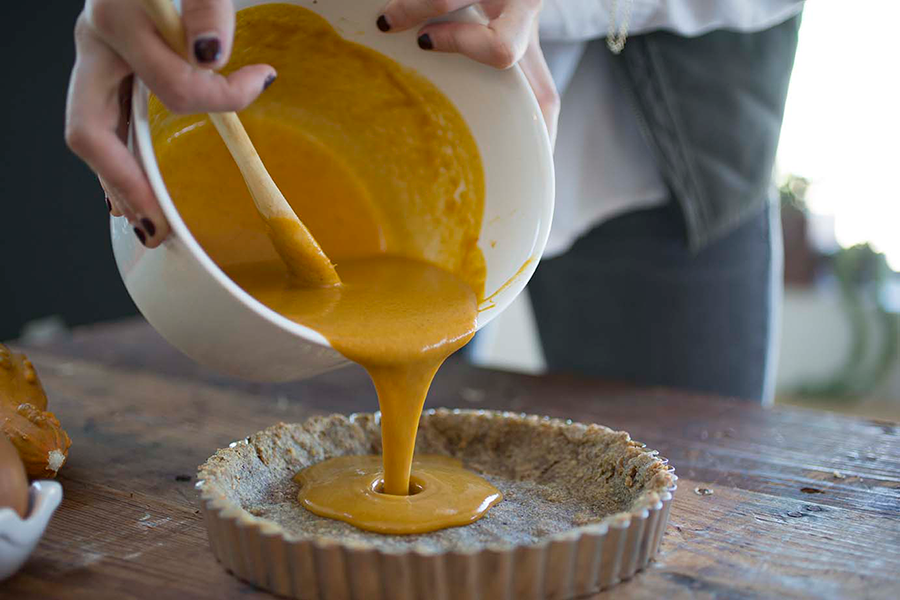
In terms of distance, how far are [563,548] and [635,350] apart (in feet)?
3.67

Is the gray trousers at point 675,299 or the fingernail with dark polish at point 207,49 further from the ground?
the fingernail with dark polish at point 207,49

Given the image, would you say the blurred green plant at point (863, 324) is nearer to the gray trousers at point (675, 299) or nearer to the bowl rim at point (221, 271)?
the gray trousers at point (675, 299)

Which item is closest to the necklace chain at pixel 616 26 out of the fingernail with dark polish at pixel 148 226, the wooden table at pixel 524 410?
the wooden table at pixel 524 410

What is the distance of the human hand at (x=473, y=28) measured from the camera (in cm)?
99

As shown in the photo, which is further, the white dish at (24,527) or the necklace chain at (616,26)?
the necklace chain at (616,26)

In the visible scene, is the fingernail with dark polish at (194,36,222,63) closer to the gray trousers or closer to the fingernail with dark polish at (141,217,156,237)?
the fingernail with dark polish at (141,217,156,237)

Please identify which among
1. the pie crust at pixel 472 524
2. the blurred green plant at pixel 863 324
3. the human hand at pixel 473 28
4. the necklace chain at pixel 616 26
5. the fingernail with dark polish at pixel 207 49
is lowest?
the blurred green plant at pixel 863 324

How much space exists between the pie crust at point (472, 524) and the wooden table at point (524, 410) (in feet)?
0.18

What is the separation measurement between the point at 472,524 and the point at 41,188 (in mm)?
2716

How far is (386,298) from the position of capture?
1032 millimetres

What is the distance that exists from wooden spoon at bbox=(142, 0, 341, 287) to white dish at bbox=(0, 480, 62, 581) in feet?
1.18

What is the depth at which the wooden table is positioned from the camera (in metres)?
0.85

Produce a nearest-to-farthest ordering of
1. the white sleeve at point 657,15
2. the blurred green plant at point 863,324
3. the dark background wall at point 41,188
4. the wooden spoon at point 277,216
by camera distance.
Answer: the wooden spoon at point 277,216 < the white sleeve at point 657,15 < the dark background wall at point 41,188 < the blurred green plant at point 863,324

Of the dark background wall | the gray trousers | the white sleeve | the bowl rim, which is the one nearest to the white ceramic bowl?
the bowl rim
